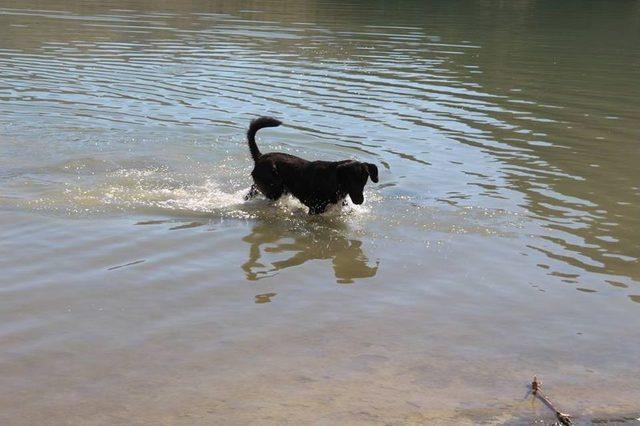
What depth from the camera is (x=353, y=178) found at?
9.70m

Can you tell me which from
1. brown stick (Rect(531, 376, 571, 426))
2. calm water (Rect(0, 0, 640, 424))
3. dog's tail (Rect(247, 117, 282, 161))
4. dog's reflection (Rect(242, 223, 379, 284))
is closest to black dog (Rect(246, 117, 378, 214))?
dog's tail (Rect(247, 117, 282, 161))

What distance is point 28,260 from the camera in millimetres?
8242

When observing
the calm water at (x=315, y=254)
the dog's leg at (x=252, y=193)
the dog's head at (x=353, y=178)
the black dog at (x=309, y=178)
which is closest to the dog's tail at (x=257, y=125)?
the black dog at (x=309, y=178)

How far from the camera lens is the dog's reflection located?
8383 mm

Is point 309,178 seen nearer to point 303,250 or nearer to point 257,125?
point 257,125

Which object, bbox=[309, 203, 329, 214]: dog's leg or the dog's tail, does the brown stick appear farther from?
the dog's tail

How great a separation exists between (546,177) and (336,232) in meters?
4.03

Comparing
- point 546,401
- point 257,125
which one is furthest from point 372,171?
point 546,401

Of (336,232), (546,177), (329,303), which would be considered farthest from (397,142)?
(329,303)

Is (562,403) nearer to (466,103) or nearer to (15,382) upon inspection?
(15,382)

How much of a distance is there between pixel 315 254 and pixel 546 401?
12.1 feet

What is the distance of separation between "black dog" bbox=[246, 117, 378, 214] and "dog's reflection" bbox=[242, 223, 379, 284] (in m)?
0.43

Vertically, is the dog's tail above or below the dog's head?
above

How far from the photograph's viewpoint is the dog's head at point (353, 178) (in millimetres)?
9695
